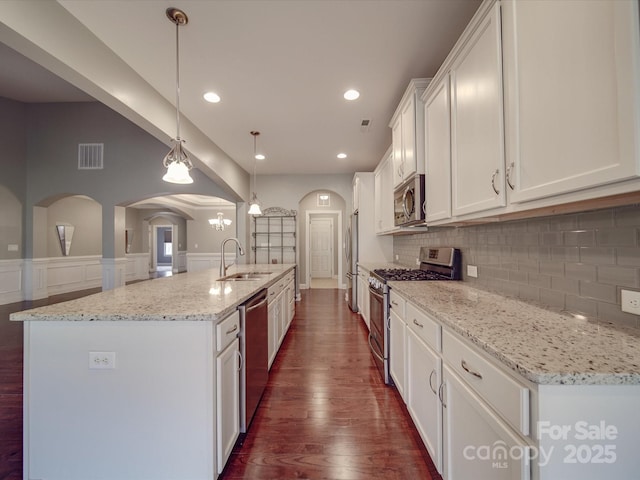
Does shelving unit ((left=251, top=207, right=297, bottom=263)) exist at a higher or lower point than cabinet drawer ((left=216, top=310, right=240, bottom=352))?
→ higher

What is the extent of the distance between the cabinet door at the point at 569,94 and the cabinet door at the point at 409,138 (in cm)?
103

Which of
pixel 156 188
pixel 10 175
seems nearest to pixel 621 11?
pixel 156 188

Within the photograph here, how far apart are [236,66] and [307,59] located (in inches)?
24.3

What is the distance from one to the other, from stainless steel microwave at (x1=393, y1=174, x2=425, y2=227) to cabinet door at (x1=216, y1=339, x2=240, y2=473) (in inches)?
64.9

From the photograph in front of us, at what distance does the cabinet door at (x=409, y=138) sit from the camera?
2.22 m

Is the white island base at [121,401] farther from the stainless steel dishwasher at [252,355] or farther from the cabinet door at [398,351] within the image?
the cabinet door at [398,351]

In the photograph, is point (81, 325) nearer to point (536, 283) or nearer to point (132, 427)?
point (132, 427)

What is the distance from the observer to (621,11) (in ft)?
2.33

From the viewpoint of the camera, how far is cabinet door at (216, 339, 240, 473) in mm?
1286

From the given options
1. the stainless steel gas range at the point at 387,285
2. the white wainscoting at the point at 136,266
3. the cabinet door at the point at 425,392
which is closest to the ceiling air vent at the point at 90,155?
the white wainscoting at the point at 136,266

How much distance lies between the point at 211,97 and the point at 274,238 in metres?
3.75

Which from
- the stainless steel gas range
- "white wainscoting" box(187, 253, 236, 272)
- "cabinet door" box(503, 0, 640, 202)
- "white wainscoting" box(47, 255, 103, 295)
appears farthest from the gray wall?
"cabinet door" box(503, 0, 640, 202)

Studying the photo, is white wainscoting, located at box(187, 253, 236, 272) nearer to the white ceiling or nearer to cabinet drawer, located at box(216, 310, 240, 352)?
the white ceiling

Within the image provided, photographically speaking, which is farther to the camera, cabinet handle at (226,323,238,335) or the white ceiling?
the white ceiling
